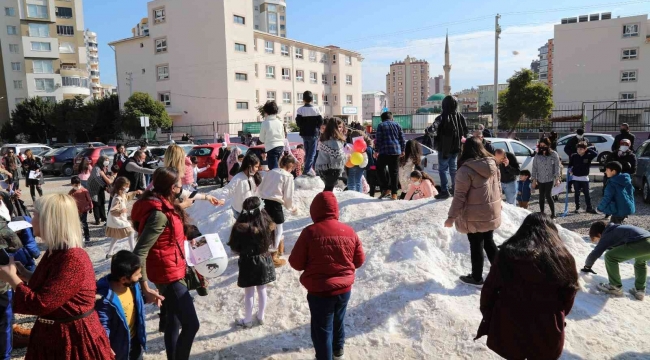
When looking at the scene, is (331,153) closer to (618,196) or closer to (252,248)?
(252,248)

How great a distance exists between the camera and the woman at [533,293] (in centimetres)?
303

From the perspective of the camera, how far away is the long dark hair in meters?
3.02

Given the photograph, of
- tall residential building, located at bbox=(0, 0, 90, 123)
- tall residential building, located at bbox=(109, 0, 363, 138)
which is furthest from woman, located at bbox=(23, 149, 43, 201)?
tall residential building, located at bbox=(0, 0, 90, 123)

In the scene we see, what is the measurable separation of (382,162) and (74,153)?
22.1 meters

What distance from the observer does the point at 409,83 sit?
16625cm

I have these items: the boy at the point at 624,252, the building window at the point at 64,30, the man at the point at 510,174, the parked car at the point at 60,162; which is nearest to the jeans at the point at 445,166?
the man at the point at 510,174

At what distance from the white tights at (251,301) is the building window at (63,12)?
71.5 m

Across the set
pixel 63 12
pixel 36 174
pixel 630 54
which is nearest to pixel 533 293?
pixel 36 174

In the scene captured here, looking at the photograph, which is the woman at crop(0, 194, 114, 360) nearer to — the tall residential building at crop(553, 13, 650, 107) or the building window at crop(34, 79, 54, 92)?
the tall residential building at crop(553, 13, 650, 107)

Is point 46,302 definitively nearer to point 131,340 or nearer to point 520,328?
point 131,340

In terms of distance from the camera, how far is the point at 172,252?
3.80 meters

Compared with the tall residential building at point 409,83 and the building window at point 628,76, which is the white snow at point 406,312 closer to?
the building window at point 628,76

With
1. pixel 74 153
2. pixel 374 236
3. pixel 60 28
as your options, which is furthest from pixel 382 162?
pixel 60 28

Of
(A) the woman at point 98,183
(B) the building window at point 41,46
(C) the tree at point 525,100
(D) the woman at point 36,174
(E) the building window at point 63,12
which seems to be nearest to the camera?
(A) the woman at point 98,183
